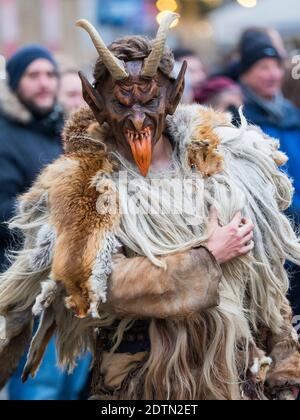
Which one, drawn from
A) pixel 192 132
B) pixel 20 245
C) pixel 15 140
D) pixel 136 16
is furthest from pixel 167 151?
pixel 136 16

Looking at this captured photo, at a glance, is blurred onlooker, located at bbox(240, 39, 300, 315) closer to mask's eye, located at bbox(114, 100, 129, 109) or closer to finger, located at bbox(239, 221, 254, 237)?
finger, located at bbox(239, 221, 254, 237)

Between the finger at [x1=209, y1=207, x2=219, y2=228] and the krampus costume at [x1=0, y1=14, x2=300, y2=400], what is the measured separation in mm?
27

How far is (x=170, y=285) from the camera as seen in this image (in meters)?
4.26

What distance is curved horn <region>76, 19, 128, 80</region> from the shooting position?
429 cm

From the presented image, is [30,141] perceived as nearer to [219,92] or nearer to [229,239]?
[219,92]

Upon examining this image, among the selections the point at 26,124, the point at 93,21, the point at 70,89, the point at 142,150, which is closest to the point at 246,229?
the point at 142,150

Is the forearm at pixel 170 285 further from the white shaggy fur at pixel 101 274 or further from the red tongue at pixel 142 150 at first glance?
the red tongue at pixel 142 150

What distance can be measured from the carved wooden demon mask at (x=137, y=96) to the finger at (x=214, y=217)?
30cm

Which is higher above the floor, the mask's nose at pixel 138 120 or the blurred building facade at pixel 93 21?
the blurred building facade at pixel 93 21

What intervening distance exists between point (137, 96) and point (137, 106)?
0.04m

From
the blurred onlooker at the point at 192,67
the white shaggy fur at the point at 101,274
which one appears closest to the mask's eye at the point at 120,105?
the white shaggy fur at the point at 101,274

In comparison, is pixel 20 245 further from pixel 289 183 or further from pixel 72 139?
pixel 289 183

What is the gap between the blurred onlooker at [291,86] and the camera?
759 cm

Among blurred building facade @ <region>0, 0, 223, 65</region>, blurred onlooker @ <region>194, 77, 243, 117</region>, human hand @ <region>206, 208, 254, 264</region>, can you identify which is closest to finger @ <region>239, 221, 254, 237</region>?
human hand @ <region>206, 208, 254, 264</region>
